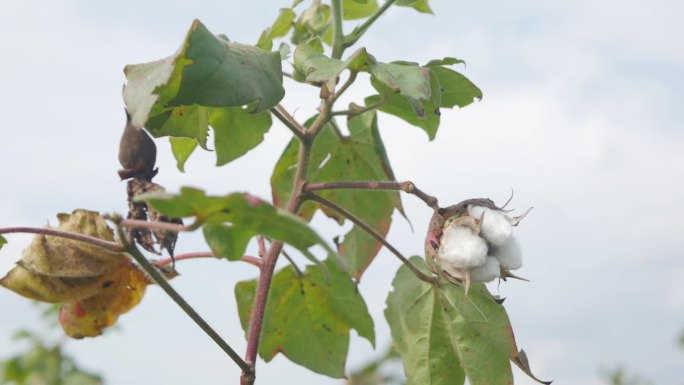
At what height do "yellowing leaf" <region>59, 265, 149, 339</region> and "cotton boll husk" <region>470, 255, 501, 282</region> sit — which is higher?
"cotton boll husk" <region>470, 255, 501, 282</region>

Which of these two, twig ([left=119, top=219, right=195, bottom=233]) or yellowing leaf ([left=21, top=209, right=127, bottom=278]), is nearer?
twig ([left=119, top=219, right=195, bottom=233])

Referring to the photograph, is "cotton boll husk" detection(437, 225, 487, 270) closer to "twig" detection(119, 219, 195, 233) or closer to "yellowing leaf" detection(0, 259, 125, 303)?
"twig" detection(119, 219, 195, 233)

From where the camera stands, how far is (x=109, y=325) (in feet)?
5.98

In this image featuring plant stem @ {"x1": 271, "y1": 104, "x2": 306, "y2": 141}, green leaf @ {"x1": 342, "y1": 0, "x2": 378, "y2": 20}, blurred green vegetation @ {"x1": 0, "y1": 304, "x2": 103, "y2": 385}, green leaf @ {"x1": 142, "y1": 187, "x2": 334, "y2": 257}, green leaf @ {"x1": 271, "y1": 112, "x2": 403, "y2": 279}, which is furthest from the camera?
blurred green vegetation @ {"x1": 0, "y1": 304, "x2": 103, "y2": 385}

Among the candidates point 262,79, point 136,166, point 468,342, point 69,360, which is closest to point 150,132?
point 136,166

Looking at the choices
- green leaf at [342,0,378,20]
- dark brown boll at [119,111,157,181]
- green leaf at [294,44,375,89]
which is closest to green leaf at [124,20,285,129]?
green leaf at [294,44,375,89]

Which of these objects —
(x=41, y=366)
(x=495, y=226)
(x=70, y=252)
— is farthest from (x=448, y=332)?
(x=41, y=366)

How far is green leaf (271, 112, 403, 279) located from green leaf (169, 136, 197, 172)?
0.60 ft

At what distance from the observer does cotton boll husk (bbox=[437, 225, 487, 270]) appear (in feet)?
4.62

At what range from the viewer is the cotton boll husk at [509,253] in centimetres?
143

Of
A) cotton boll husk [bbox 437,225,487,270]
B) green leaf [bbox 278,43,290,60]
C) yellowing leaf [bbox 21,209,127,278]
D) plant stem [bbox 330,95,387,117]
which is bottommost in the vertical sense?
yellowing leaf [bbox 21,209,127,278]

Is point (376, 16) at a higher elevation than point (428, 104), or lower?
higher

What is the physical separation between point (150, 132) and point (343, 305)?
0.58 m

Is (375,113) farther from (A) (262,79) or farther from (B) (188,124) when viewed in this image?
(A) (262,79)
